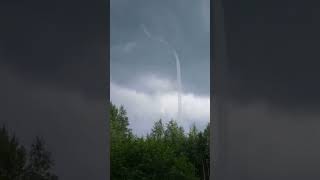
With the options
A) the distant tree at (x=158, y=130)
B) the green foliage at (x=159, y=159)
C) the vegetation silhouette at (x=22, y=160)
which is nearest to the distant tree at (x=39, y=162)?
the vegetation silhouette at (x=22, y=160)

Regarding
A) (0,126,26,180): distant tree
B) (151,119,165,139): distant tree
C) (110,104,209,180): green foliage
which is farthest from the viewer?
(151,119,165,139): distant tree

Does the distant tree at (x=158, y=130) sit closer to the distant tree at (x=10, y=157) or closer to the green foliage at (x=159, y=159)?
the green foliage at (x=159, y=159)

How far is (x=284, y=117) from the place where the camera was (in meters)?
4.30

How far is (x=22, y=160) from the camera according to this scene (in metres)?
3.96

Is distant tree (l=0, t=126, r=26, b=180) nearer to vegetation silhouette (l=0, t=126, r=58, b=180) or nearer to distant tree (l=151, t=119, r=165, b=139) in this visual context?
vegetation silhouette (l=0, t=126, r=58, b=180)

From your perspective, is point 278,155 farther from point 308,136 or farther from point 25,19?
point 25,19

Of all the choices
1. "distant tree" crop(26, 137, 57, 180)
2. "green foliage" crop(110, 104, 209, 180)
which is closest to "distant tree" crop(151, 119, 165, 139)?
"green foliage" crop(110, 104, 209, 180)

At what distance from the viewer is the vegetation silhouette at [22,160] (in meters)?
3.90

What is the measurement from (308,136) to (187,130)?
24.2ft

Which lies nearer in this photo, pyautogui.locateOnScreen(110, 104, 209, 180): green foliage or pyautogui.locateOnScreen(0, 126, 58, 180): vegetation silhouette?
pyautogui.locateOnScreen(0, 126, 58, 180): vegetation silhouette

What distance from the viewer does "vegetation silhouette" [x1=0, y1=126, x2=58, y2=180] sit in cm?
390

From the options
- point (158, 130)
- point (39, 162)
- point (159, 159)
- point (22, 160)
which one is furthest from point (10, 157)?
point (158, 130)

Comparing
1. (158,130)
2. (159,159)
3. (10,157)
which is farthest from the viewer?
(158,130)

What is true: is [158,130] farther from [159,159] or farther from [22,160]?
[22,160]
